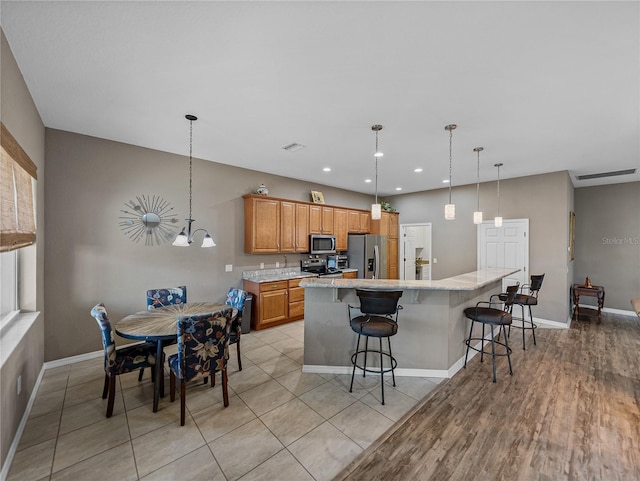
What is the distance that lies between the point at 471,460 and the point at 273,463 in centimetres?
141

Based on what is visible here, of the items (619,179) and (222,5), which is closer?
(222,5)

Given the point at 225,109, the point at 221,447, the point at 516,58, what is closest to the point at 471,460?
the point at 221,447

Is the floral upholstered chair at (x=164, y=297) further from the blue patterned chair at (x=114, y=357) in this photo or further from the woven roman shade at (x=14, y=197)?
the woven roman shade at (x=14, y=197)

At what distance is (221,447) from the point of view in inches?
79.5

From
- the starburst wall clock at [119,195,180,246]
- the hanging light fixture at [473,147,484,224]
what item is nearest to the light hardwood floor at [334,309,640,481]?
the hanging light fixture at [473,147,484,224]

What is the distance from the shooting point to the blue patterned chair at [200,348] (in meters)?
2.24

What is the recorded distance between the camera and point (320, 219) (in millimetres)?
5836

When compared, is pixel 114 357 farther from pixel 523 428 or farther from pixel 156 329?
pixel 523 428

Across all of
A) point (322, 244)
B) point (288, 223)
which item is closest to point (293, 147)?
point (288, 223)

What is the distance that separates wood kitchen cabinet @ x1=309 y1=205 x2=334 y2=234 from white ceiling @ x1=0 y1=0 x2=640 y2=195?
6.74 ft

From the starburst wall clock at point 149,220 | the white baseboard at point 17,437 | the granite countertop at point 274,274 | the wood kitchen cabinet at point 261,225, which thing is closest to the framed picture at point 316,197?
the wood kitchen cabinet at point 261,225

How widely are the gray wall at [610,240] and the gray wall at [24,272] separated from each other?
367 inches

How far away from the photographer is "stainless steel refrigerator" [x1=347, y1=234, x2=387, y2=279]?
6133 mm

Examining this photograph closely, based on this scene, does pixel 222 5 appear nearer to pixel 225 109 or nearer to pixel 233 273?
pixel 225 109
